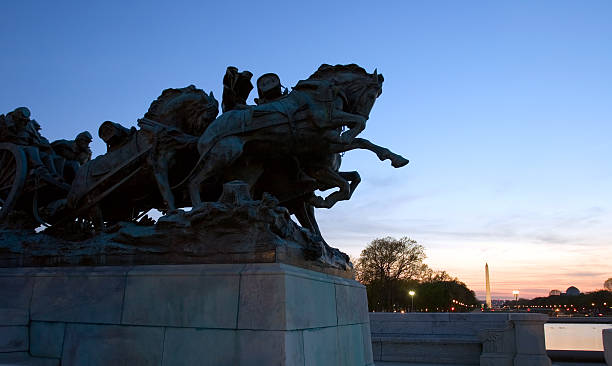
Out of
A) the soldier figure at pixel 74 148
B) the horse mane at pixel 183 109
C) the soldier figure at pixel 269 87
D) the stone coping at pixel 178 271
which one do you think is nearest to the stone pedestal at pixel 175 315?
the stone coping at pixel 178 271

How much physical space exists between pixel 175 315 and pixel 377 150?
3617mm

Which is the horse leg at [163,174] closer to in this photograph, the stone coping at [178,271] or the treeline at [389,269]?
the stone coping at [178,271]

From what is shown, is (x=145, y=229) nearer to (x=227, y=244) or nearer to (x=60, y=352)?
(x=227, y=244)

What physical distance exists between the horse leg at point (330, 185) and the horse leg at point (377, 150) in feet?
1.84

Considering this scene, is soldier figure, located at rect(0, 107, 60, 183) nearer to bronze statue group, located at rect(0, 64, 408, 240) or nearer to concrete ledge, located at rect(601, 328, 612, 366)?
bronze statue group, located at rect(0, 64, 408, 240)

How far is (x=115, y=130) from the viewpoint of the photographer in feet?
24.8

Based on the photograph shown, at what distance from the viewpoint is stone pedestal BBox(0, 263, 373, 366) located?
4.97 meters

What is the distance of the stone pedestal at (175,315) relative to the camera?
16.3ft

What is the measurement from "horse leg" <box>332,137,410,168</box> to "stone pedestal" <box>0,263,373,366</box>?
1.82 m

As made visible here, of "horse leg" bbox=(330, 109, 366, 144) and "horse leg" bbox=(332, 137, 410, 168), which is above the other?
"horse leg" bbox=(330, 109, 366, 144)

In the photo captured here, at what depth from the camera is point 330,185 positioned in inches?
308

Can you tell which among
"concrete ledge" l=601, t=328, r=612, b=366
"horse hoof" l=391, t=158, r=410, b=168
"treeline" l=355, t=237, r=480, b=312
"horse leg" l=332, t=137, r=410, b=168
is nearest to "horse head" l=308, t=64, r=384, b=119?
"horse leg" l=332, t=137, r=410, b=168

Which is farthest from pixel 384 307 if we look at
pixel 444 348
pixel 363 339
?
pixel 363 339

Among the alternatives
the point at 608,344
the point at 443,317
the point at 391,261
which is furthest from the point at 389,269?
the point at 608,344
